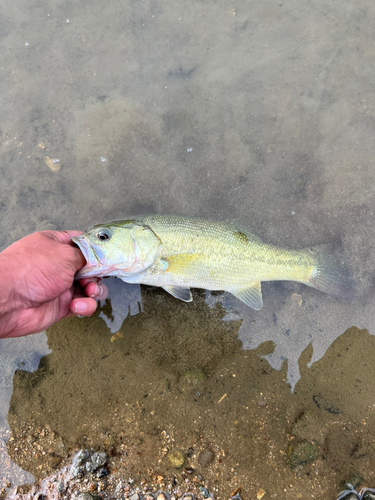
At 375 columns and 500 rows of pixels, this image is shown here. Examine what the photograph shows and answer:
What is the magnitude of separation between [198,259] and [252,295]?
81cm

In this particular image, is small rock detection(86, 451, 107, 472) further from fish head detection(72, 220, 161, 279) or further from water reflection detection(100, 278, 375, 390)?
fish head detection(72, 220, 161, 279)

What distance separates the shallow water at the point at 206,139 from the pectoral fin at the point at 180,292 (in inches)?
12.3

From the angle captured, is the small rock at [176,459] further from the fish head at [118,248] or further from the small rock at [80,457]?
the fish head at [118,248]

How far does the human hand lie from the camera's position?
2506 millimetres

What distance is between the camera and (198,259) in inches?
127

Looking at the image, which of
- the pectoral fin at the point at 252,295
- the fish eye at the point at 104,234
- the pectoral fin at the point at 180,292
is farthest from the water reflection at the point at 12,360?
the pectoral fin at the point at 252,295

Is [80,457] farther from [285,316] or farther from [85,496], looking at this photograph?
[285,316]

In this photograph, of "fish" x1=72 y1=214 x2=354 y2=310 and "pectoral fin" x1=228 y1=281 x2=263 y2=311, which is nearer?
"fish" x1=72 y1=214 x2=354 y2=310

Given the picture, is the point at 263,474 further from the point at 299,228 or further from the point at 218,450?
the point at 299,228

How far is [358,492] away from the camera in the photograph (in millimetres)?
3102

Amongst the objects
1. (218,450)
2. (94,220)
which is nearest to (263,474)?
(218,450)

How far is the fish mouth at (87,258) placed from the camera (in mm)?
2949

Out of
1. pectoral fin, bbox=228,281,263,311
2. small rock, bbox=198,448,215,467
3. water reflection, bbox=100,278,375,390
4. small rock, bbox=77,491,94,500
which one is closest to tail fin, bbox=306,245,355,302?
water reflection, bbox=100,278,375,390

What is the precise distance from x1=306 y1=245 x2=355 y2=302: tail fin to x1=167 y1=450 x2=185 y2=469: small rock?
2492 mm
